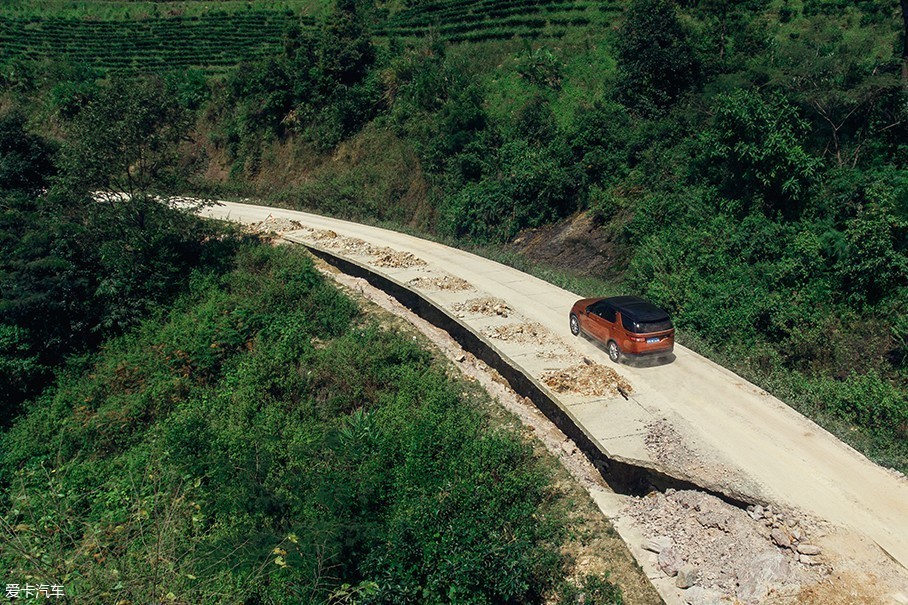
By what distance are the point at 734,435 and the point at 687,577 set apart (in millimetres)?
4250

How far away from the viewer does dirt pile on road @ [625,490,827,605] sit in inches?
394

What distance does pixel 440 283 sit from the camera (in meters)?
23.1

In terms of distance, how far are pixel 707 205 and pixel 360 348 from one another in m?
15.2

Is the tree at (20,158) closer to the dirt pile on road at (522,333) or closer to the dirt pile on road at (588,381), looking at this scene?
the dirt pile on road at (522,333)

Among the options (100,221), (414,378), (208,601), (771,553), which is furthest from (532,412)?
(100,221)

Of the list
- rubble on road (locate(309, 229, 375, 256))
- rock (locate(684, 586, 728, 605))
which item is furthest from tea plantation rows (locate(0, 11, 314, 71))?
rock (locate(684, 586, 728, 605))

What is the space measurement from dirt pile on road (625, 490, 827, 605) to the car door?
5839 millimetres

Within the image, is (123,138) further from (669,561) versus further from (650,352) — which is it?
(669,561)

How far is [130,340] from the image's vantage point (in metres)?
22.3

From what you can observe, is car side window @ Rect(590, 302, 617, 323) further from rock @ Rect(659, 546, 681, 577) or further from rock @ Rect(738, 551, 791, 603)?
rock @ Rect(738, 551, 791, 603)

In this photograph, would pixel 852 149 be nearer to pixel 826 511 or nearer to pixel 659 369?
pixel 659 369

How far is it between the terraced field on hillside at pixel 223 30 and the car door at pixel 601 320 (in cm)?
3094

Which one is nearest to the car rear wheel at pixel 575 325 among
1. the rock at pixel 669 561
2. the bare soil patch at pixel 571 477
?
the bare soil patch at pixel 571 477

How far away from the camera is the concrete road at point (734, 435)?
11.3 metres
